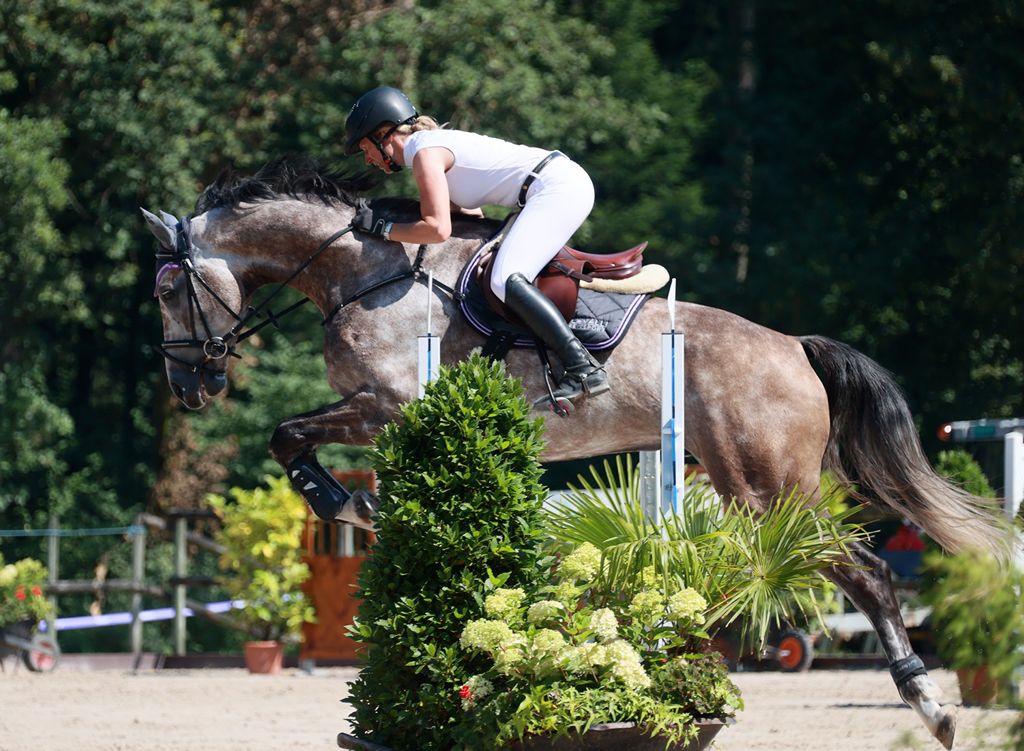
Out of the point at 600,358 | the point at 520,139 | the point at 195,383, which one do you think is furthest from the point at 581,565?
the point at 520,139

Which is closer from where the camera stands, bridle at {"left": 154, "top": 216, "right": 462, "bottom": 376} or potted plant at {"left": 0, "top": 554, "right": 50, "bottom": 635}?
bridle at {"left": 154, "top": 216, "right": 462, "bottom": 376}

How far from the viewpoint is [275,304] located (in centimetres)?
1814

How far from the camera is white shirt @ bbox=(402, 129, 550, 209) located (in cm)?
556

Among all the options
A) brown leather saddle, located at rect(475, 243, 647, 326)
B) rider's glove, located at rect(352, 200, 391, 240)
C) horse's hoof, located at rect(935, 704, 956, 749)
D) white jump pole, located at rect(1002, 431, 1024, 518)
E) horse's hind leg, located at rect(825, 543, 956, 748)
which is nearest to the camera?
horse's hoof, located at rect(935, 704, 956, 749)

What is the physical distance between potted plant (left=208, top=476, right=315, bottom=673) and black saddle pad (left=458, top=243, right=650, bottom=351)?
6354mm

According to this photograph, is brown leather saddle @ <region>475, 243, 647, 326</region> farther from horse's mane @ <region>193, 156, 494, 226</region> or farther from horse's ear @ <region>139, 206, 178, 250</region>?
horse's ear @ <region>139, 206, 178, 250</region>

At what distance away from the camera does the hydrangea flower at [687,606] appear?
14.0 feet

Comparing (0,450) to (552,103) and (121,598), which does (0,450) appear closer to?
(121,598)

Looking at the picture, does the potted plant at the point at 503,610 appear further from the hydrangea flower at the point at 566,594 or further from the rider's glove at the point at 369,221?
the rider's glove at the point at 369,221

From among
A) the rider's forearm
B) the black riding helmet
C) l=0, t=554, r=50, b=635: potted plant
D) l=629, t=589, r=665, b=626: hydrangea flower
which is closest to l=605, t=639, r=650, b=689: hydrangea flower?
l=629, t=589, r=665, b=626: hydrangea flower

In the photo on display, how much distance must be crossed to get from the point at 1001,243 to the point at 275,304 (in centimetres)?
922

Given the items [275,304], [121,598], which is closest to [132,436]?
[121,598]

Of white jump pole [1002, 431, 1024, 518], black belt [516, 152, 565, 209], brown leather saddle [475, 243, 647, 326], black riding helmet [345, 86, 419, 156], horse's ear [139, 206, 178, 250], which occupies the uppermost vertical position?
black riding helmet [345, 86, 419, 156]

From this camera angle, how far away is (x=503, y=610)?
13.4 feet
